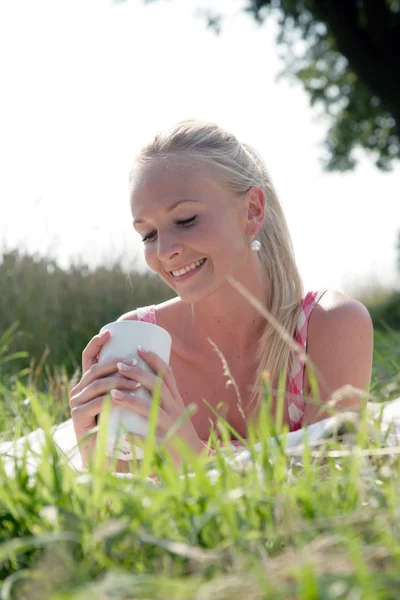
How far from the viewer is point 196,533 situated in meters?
1.21

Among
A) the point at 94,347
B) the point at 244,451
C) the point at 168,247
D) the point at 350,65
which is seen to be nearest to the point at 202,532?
the point at 244,451

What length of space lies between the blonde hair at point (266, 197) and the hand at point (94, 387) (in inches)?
36.9

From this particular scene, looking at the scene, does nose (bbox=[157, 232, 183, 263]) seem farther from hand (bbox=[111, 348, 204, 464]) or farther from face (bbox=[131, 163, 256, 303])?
hand (bbox=[111, 348, 204, 464])

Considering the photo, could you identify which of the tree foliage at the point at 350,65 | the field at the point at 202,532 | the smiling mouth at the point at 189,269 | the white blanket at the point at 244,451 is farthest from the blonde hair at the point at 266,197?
the tree foliage at the point at 350,65

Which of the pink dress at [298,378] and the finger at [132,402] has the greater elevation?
the finger at [132,402]

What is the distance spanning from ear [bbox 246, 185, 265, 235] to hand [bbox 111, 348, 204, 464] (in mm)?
1081

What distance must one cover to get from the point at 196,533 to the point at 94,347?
102 cm

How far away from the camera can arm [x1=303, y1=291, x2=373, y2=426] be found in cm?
259

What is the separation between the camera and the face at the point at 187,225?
8.73 ft

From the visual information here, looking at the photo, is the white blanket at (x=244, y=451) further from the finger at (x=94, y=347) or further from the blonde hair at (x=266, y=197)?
the blonde hair at (x=266, y=197)

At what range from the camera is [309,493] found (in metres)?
1.28

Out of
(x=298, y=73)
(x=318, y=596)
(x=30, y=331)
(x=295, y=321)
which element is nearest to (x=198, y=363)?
(x=295, y=321)

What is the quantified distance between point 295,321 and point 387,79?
383 inches

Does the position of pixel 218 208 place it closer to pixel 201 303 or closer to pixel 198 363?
pixel 201 303
